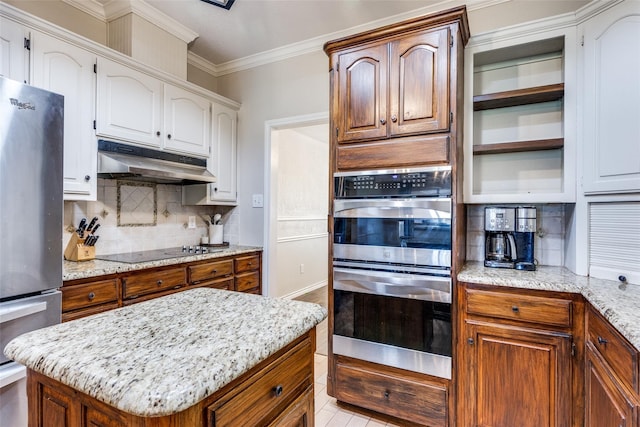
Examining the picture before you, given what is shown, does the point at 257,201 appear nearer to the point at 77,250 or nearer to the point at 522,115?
the point at 77,250

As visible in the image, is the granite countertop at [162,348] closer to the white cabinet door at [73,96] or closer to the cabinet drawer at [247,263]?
the white cabinet door at [73,96]

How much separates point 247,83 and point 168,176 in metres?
1.44

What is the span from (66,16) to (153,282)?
2.00m

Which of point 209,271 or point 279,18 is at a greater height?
point 279,18

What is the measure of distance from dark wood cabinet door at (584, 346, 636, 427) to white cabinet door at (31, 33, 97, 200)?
9.31 feet

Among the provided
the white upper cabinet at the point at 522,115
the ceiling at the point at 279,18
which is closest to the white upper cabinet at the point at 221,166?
the ceiling at the point at 279,18

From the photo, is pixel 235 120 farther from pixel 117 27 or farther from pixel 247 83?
pixel 117 27

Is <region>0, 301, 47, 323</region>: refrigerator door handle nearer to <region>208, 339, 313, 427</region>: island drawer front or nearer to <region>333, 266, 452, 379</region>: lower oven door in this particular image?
<region>208, 339, 313, 427</region>: island drawer front

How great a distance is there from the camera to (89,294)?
189 cm

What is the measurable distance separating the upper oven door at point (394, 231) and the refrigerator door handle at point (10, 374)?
161 cm

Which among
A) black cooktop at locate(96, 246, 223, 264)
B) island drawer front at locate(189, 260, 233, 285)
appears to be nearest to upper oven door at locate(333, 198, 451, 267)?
island drawer front at locate(189, 260, 233, 285)

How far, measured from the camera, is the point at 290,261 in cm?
449

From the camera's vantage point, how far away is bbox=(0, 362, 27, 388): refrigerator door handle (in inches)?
53.3

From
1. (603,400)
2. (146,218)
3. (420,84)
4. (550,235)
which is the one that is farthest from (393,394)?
(146,218)
